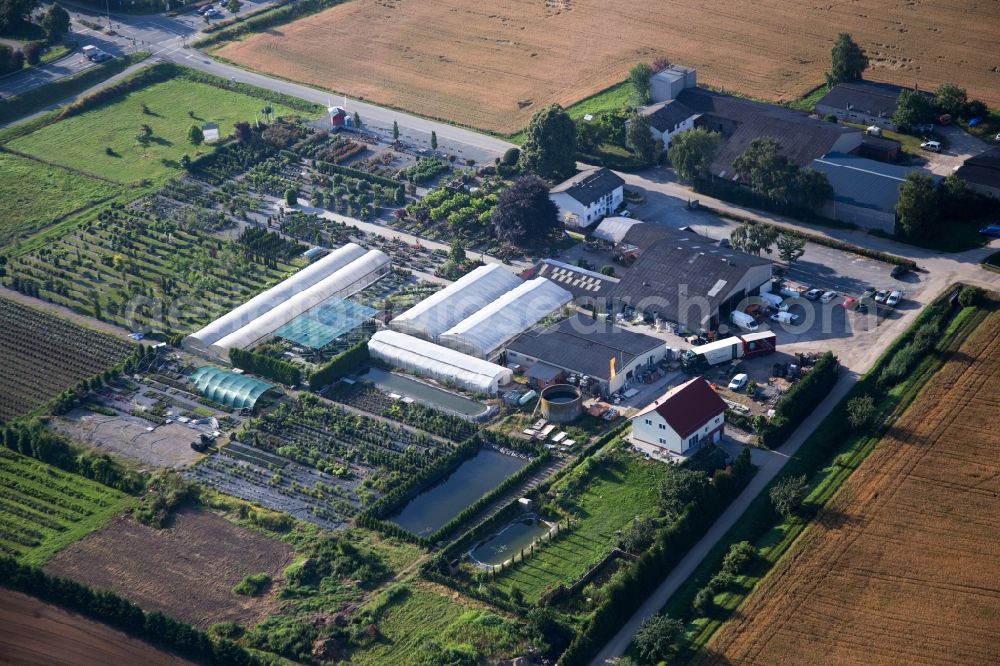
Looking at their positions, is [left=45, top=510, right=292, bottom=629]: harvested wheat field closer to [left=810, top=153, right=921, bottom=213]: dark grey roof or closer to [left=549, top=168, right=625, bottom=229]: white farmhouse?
[left=549, top=168, right=625, bottom=229]: white farmhouse

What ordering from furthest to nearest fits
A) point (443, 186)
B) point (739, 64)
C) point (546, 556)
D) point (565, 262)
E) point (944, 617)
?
point (739, 64) → point (443, 186) → point (565, 262) → point (546, 556) → point (944, 617)

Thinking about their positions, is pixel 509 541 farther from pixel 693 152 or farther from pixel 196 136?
pixel 196 136

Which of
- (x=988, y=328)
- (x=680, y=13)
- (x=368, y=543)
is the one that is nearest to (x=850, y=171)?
(x=988, y=328)

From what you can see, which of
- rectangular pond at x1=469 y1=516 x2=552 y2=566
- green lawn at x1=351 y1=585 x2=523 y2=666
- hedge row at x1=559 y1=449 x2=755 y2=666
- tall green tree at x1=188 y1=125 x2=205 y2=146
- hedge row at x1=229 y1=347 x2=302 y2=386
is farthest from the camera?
tall green tree at x1=188 y1=125 x2=205 y2=146

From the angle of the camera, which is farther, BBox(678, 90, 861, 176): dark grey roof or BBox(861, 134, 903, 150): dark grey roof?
BBox(861, 134, 903, 150): dark grey roof

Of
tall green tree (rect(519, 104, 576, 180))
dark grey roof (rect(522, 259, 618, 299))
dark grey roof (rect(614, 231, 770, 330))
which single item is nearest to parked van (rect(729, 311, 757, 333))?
dark grey roof (rect(614, 231, 770, 330))

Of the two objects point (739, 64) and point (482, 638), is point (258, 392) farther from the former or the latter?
point (739, 64)

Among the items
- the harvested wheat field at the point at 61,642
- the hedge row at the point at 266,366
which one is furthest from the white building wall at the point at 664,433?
the harvested wheat field at the point at 61,642

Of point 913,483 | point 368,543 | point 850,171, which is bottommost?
point 368,543
